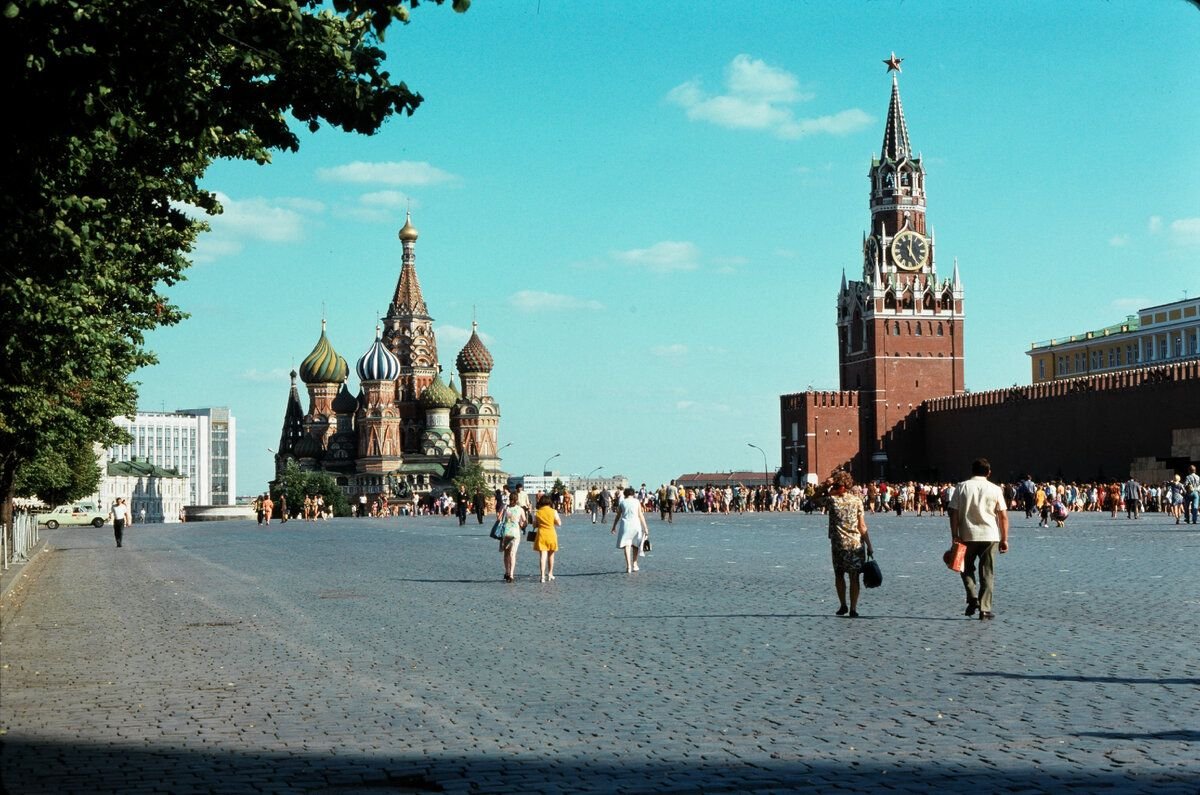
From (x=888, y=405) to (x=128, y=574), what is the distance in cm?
8231

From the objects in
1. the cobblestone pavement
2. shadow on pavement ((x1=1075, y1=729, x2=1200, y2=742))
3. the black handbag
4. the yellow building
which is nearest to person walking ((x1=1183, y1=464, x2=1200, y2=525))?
the cobblestone pavement

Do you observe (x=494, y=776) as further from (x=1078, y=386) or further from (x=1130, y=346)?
(x=1130, y=346)

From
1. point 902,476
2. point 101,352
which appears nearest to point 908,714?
point 101,352

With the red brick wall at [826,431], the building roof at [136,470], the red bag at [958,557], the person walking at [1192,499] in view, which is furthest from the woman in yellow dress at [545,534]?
the building roof at [136,470]

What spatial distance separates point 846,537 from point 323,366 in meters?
117

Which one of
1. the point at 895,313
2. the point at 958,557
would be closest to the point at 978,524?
the point at 958,557

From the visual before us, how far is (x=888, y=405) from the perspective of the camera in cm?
10212

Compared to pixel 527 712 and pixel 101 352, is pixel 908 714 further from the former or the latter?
pixel 101 352

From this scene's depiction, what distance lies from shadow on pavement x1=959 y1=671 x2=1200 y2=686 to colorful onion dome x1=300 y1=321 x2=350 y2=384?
120 m

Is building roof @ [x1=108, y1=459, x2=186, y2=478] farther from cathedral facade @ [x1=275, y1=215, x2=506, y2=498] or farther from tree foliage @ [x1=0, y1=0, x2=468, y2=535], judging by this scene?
tree foliage @ [x1=0, y1=0, x2=468, y2=535]

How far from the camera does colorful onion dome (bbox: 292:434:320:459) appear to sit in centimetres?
12569

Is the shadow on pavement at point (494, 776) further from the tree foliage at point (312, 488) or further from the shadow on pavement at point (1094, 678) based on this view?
the tree foliage at point (312, 488)

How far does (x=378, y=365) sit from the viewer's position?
120500mm

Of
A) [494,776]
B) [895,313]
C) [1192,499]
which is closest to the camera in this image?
[494,776]
